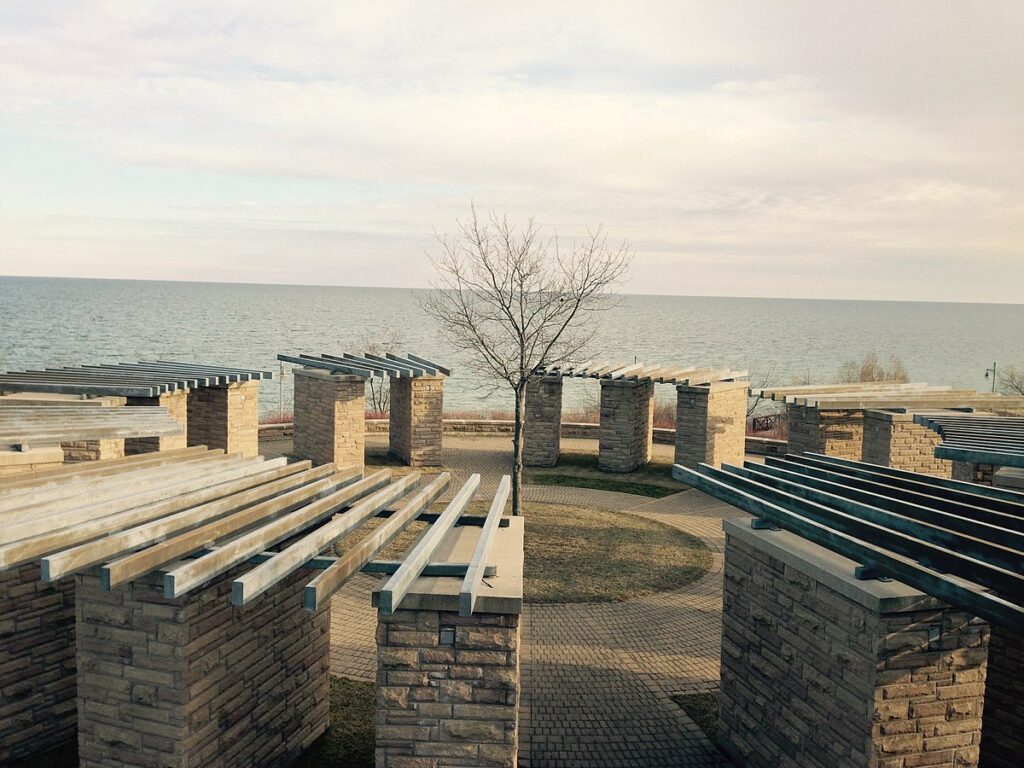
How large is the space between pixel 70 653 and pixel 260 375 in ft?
31.5

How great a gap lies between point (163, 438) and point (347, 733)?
6.64 meters

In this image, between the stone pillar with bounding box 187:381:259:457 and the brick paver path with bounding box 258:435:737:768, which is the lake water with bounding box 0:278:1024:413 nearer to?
the stone pillar with bounding box 187:381:259:457

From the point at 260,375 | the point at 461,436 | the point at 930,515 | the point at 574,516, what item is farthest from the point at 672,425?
the point at 930,515

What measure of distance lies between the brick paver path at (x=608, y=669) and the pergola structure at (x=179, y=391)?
4.58 m

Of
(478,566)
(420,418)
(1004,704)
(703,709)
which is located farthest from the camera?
(420,418)

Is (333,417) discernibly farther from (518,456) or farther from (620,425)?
(620,425)

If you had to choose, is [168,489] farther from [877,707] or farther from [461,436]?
[461,436]

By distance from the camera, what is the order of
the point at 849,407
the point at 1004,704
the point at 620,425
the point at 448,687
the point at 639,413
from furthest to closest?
the point at 639,413, the point at 620,425, the point at 849,407, the point at 1004,704, the point at 448,687

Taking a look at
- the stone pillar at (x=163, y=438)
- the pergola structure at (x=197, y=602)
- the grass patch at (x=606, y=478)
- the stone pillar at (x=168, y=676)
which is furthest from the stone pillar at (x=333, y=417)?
the stone pillar at (x=168, y=676)

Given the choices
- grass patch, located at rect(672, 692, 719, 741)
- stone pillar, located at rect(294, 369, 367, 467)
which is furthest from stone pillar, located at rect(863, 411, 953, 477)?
stone pillar, located at rect(294, 369, 367, 467)

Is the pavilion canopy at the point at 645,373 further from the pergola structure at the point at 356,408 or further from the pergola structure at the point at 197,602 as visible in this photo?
the pergola structure at the point at 197,602

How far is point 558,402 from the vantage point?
20.8m

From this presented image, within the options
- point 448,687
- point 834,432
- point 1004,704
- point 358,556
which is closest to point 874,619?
point 1004,704

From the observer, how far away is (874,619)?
5348mm
